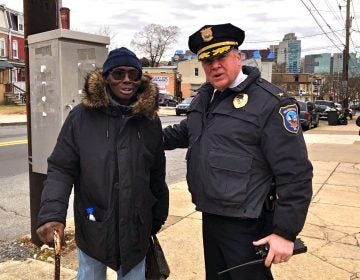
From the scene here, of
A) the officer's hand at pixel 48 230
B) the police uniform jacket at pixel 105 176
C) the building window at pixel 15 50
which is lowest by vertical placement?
the officer's hand at pixel 48 230

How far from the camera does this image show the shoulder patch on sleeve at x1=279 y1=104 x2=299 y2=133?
2217mm

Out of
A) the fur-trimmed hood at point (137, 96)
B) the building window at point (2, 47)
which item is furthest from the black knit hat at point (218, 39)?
the building window at point (2, 47)

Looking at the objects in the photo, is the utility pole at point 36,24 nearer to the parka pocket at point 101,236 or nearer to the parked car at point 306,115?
the parka pocket at point 101,236

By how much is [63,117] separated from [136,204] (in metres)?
1.72

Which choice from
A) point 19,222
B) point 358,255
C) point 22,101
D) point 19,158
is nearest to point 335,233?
point 358,255

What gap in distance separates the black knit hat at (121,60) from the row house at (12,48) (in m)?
37.2

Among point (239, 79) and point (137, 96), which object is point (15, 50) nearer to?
point (137, 96)

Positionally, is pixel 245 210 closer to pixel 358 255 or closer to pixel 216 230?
pixel 216 230

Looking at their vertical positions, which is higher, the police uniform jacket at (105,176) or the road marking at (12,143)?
the police uniform jacket at (105,176)

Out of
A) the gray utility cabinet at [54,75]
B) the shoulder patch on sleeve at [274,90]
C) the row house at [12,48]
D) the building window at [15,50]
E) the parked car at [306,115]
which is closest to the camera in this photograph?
the shoulder patch on sleeve at [274,90]

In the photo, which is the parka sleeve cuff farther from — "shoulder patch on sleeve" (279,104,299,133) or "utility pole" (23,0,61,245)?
"utility pole" (23,0,61,245)

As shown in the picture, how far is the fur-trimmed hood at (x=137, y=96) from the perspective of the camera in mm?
2363

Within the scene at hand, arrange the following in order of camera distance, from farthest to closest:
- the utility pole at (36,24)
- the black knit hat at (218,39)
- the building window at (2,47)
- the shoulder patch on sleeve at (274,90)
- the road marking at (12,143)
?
the building window at (2,47)
the road marking at (12,143)
the utility pole at (36,24)
the black knit hat at (218,39)
the shoulder patch on sleeve at (274,90)

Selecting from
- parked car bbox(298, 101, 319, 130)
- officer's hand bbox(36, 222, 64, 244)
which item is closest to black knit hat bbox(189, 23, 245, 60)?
officer's hand bbox(36, 222, 64, 244)
